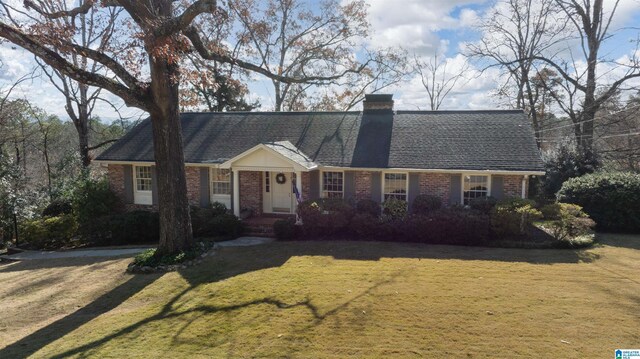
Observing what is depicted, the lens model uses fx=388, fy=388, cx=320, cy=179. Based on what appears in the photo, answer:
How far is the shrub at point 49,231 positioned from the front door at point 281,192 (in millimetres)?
8452

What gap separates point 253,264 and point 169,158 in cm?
385

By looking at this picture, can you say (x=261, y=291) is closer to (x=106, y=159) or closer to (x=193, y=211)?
(x=193, y=211)

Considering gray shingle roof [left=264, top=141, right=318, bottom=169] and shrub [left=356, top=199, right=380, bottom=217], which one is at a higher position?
gray shingle roof [left=264, top=141, right=318, bottom=169]

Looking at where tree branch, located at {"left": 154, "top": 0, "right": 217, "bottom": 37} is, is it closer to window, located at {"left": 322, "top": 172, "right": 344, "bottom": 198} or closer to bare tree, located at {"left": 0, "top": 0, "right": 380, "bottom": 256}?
bare tree, located at {"left": 0, "top": 0, "right": 380, "bottom": 256}

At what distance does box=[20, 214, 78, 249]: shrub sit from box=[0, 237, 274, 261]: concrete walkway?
0.70 metres

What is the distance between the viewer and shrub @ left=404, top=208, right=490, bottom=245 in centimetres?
1273

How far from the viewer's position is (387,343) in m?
6.16

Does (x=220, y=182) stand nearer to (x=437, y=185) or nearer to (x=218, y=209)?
(x=218, y=209)

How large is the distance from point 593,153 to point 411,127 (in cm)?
901

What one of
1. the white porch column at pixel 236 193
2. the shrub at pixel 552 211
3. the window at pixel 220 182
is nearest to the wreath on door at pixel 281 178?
the white porch column at pixel 236 193

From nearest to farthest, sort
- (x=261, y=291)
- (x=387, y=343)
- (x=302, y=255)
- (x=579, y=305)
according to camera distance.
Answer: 1. (x=387, y=343)
2. (x=579, y=305)
3. (x=261, y=291)
4. (x=302, y=255)

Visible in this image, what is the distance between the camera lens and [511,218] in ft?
41.4

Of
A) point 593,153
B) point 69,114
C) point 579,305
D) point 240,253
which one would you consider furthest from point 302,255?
point 69,114

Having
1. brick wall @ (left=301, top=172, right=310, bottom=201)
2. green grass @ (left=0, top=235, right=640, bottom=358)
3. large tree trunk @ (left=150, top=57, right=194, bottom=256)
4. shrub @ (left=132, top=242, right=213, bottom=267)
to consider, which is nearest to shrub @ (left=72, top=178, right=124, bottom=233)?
green grass @ (left=0, top=235, right=640, bottom=358)
